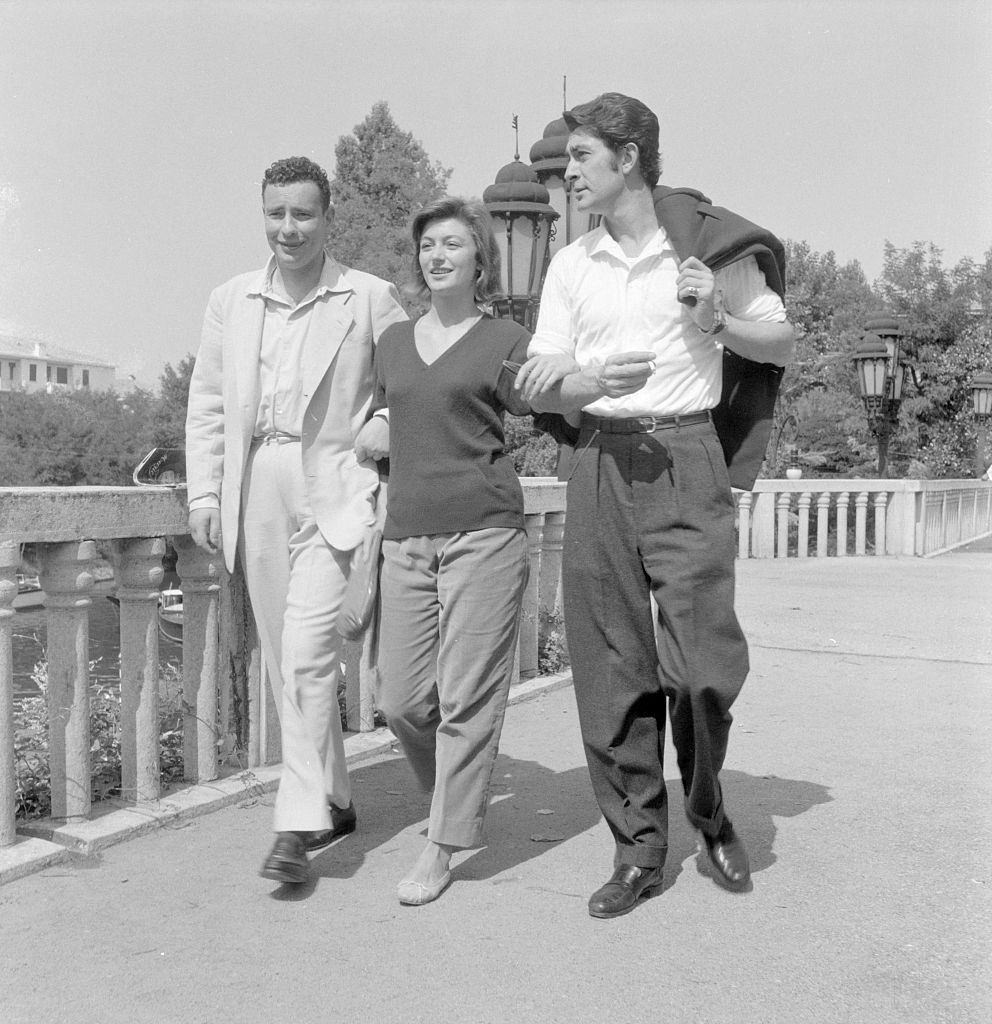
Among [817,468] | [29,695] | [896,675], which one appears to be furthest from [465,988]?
[817,468]

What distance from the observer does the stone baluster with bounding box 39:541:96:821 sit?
13.1ft

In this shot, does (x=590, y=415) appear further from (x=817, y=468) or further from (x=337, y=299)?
(x=817, y=468)

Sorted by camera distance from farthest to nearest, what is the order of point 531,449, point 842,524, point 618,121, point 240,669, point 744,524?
point 842,524 < point 744,524 < point 531,449 < point 240,669 < point 618,121

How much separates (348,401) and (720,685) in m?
1.51

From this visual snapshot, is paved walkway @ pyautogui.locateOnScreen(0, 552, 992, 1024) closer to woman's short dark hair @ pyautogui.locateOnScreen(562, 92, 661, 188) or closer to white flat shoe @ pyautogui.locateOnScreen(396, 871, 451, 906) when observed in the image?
white flat shoe @ pyautogui.locateOnScreen(396, 871, 451, 906)

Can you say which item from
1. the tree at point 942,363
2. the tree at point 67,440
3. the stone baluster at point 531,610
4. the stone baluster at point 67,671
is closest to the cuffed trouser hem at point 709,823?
the stone baluster at point 67,671

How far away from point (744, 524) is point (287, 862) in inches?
516

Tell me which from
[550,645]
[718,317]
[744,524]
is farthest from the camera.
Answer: [744,524]

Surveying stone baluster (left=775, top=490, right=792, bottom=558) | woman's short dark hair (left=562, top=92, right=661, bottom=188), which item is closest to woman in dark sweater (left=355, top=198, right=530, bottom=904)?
woman's short dark hair (left=562, top=92, right=661, bottom=188)

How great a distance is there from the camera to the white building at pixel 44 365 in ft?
427

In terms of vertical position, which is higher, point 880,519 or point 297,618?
point 297,618

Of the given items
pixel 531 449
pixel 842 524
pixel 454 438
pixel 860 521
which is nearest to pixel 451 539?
pixel 454 438

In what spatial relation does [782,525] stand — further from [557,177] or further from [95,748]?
[95,748]

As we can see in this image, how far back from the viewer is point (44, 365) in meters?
139
